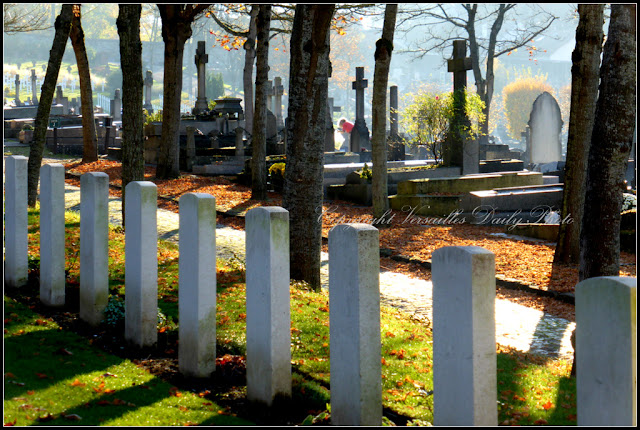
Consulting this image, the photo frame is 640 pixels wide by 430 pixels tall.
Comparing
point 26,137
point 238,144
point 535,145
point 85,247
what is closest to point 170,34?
point 238,144

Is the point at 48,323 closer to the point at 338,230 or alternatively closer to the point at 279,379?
the point at 279,379

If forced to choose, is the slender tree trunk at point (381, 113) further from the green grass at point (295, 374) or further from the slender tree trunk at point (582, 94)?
the green grass at point (295, 374)

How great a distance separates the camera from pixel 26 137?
2830 cm

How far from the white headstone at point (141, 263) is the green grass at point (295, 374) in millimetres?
323

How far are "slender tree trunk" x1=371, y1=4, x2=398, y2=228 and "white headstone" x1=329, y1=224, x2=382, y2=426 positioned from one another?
31.4ft

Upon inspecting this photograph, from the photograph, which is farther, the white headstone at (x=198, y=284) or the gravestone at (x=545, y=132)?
the gravestone at (x=545, y=132)

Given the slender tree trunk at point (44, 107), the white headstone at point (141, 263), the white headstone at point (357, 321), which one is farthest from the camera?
the slender tree trunk at point (44, 107)

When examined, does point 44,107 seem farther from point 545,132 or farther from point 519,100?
point 519,100

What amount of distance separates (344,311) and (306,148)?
3.97 metres

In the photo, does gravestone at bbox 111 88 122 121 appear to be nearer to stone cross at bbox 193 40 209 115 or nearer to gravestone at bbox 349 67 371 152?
stone cross at bbox 193 40 209 115

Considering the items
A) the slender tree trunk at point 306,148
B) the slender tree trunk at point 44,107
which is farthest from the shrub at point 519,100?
the slender tree trunk at point 306,148

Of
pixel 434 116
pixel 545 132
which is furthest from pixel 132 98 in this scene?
pixel 545 132

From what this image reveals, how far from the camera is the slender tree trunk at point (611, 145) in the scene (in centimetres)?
600

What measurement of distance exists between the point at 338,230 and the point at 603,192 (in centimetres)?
335
